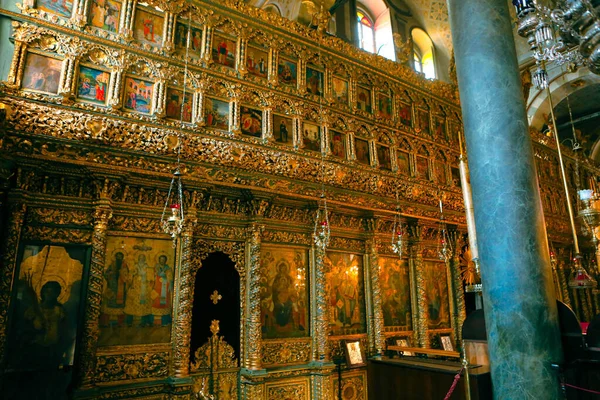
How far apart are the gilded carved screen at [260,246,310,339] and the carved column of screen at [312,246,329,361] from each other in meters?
0.20

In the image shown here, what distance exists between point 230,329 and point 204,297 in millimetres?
743

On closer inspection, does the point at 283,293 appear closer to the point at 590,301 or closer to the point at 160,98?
the point at 160,98

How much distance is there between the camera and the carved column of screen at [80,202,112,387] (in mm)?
5379

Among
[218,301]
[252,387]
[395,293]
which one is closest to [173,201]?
[218,301]

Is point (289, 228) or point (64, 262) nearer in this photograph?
point (64, 262)

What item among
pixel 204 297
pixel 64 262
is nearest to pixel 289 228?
pixel 204 297

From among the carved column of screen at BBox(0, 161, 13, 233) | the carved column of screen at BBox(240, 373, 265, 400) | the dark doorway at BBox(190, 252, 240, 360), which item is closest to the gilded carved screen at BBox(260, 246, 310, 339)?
the dark doorway at BBox(190, 252, 240, 360)

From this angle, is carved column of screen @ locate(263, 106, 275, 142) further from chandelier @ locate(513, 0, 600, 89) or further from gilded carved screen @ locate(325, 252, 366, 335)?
chandelier @ locate(513, 0, 600, 89)

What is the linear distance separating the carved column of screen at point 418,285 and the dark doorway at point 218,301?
453cm

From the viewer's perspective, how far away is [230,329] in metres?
6.88

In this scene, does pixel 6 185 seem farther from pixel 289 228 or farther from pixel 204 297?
pixel 289 228

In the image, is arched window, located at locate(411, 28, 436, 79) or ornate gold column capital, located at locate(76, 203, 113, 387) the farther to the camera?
arched window, located at locate(411, 28, 436, 79)

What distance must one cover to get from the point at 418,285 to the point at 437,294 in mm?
912

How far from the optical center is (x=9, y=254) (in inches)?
205
